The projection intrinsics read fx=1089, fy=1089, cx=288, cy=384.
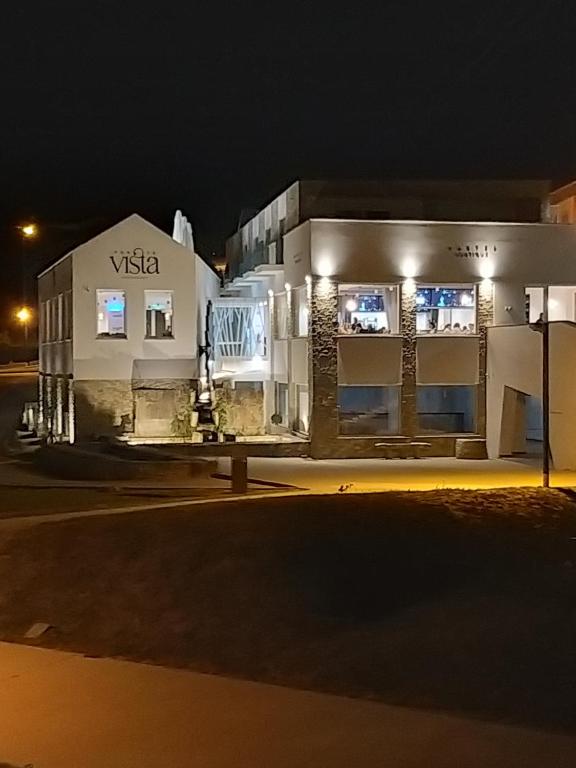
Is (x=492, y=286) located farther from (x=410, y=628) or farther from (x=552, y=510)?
(x=410, y=628)

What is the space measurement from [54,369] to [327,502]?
26916 millimetres

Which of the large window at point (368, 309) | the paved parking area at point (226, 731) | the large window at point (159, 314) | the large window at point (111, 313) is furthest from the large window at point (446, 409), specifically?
the paved parking area at point (226, 731)

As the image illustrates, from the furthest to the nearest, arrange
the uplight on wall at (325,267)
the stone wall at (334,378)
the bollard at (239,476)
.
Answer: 1. the stone wall at (334,378)
2. the uplight on wall at (325,267)
3. the bollard at (239,476)

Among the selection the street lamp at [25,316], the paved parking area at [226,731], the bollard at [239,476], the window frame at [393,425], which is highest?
the street lamp at [25,316]

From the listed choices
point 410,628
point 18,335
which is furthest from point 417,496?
point 18,335

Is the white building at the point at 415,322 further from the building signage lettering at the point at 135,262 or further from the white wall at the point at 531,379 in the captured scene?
the building signage lettering at the point at 135,262

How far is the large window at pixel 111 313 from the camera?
116 ft

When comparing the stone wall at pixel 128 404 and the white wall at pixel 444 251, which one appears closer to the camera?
the white wall at pixel 444 251

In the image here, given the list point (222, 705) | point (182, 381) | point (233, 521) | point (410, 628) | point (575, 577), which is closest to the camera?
point (222, 705)

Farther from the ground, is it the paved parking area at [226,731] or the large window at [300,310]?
the large window at [300,310]

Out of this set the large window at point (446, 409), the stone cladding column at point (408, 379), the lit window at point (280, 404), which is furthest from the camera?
the lit window at point (280, 404)

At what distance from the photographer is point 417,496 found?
15062 millimetres

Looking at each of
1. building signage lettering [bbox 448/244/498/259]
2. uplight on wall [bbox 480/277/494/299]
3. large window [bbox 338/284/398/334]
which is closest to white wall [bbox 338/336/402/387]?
large window [bbox 338/284/398/334]

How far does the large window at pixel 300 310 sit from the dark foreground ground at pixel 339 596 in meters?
20.1
